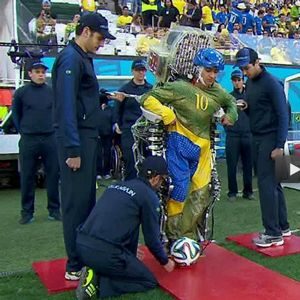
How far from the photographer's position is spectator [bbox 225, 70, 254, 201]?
25.0ft

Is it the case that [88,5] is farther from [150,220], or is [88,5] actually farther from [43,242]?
[150,220]

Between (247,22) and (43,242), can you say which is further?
(247,22)

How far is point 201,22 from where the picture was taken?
15547 mm

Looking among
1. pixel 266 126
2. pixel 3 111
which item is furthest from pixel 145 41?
pixel 266 126

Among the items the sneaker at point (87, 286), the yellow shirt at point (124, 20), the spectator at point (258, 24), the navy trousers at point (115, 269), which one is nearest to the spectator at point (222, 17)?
the spectator at point (258, 24)

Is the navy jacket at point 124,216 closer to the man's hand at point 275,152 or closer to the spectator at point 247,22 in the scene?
the man's hand at point 275,152

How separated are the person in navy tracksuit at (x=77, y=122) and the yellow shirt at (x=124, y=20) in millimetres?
11038

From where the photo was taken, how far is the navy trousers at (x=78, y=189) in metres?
3.96

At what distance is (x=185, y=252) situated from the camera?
14.4ft

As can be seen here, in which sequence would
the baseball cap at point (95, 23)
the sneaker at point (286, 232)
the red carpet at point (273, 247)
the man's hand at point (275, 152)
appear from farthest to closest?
1. the sneaker at point (286, 232)
2. the red carpet at point (273, 247)
3. the man's hand at point (275, 152)
4. the baseball cap at point (95, 23)

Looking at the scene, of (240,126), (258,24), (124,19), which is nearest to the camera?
(240,126)

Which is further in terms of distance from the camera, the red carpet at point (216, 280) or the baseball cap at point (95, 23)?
the baseball cap at point (95, 23)

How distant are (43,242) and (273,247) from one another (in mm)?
2260

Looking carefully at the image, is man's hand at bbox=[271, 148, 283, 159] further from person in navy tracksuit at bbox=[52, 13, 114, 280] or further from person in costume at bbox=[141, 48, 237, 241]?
person in navy tracksuit at bbox=[52, 13, 114, 280]
